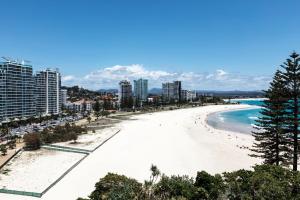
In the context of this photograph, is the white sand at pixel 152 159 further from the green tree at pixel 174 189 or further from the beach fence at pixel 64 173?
the green tree at pixel 174 189

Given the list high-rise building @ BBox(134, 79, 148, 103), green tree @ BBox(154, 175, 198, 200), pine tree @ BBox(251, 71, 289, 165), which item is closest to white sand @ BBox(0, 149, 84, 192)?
green tree @ BBox(154, 175, 198, 200)

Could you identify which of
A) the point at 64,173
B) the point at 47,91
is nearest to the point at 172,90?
the point at 47,91

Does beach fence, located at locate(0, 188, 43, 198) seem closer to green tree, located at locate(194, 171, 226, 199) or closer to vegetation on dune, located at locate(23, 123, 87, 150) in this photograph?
green tree, located at locate(194, 171, 226, 199)

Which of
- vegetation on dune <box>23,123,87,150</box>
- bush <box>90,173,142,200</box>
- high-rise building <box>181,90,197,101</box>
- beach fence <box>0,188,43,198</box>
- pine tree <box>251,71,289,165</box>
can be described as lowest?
beach fence <box>0,188,43,198</box>

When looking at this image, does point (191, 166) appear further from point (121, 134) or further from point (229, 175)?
point (121, 134)

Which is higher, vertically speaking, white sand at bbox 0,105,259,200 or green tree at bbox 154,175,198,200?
green tree at bbox 154,175,198,200

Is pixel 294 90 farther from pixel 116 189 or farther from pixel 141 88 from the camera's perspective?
pixel 141 88

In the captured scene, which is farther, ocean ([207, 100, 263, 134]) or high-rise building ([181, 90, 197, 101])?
high-rise building ([181, 90, 197, 101])
